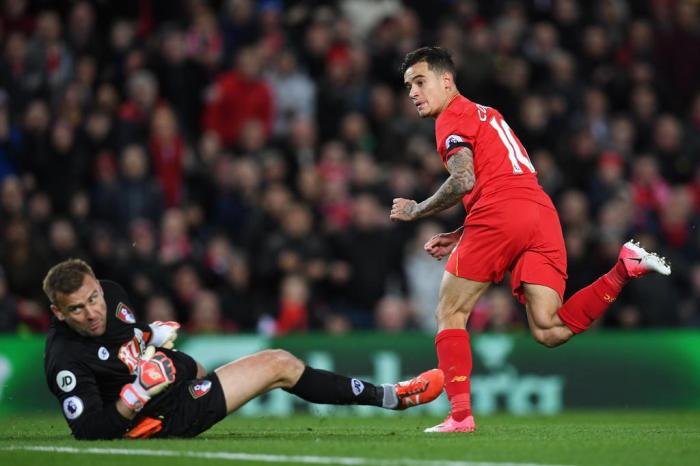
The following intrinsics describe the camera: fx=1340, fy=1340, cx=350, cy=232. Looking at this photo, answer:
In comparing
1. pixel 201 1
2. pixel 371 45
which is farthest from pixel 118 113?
pixel 371 45

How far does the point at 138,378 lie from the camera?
7.22 m

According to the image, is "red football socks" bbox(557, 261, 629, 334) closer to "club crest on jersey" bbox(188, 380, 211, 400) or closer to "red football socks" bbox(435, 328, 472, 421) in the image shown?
"red football socks" bbox(435, 328, 472, 421)

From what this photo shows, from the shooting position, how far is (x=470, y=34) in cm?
1684

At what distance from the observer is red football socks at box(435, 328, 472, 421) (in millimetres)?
8461

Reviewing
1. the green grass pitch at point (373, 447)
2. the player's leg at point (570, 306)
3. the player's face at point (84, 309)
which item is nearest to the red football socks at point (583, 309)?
the player's leg at point (570, 306)

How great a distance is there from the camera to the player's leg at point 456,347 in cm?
847

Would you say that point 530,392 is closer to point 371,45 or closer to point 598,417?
point 598,417

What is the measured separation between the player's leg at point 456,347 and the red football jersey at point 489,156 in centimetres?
55

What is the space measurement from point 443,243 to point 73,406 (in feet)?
9.06

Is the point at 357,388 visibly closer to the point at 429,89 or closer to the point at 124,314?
the point at 124,314

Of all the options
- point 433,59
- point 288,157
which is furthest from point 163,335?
point 288,157

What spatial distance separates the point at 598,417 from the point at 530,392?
4.63 feet

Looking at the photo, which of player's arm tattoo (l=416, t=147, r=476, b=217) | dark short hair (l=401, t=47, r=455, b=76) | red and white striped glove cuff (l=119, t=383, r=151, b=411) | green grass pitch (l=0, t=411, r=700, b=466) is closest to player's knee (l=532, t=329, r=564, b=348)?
green grass pitch (l=0, t=411, r=700, b=466)

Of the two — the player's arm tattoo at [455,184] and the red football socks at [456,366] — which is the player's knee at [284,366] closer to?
the red football socks at [456,366]
